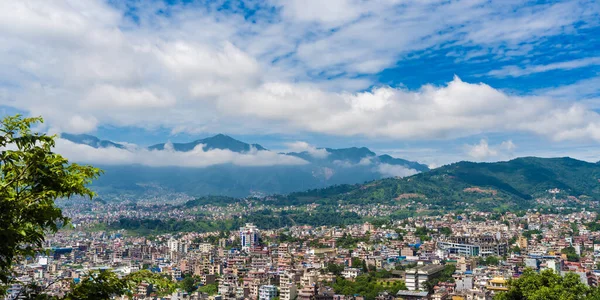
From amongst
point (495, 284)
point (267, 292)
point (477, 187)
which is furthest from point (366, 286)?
point (477, 187)

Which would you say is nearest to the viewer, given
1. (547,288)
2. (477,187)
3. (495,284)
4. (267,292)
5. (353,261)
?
(547,288)

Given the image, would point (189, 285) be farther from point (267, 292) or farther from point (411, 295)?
point (411, 295)

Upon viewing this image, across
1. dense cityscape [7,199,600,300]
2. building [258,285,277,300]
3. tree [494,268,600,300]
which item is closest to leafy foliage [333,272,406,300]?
dense cityscape [7,199,600,300]

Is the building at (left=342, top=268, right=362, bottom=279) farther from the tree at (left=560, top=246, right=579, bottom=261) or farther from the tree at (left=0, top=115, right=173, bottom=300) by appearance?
the tree at (left=0, top=115, right=173, bottom=300)

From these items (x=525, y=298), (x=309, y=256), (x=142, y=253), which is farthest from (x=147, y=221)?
(x=525, y=298)

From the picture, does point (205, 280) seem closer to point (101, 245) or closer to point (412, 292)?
point (412, 292)

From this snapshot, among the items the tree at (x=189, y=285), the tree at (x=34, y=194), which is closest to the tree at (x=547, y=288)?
the tree at (x=34, y=194)
